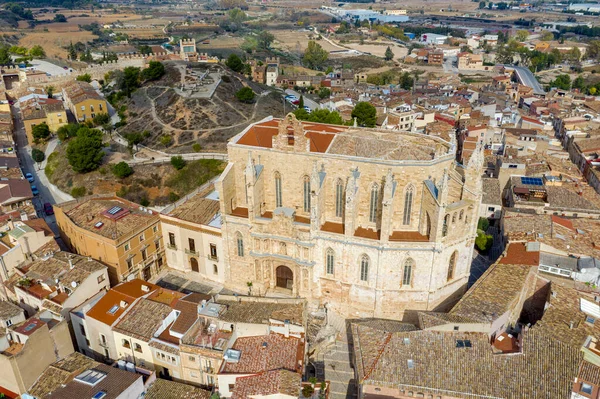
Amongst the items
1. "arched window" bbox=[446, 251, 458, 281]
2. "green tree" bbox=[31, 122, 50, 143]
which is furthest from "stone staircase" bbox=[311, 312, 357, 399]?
"green tree" bbox=[31, 122, 50, 143]

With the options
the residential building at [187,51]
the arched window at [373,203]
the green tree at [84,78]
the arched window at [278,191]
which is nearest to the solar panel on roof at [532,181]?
the arched window at [373,203]

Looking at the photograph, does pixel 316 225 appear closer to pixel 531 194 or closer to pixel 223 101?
pixel 531 194

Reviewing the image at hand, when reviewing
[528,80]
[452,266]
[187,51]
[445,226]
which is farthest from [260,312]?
[528,80]

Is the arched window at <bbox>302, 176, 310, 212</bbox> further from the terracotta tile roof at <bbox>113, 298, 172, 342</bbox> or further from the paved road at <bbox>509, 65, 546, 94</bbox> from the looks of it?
the paved road at <bbox>509, 65, 546, 94</bbox>

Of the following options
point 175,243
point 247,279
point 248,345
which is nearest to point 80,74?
point 175,243

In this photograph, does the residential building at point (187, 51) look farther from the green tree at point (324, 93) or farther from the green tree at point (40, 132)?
the green tree at point (40, 132)
